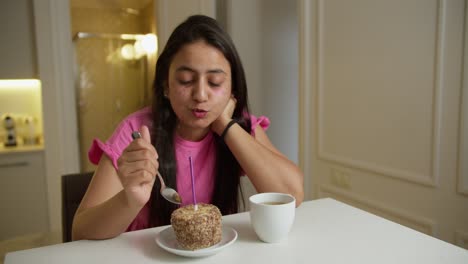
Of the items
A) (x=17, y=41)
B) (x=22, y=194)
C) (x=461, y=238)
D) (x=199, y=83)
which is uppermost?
(x=17, y=41)

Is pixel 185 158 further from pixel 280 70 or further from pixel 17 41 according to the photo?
pixel 17 41

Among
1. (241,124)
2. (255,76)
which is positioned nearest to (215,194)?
(241,124)

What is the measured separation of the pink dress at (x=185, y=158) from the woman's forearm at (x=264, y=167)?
5.4 inches

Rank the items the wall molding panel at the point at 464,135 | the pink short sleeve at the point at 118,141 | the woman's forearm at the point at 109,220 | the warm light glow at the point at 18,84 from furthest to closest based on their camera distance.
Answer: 1. the warm light glow at the point at 18,84
2. the wall molding panel at the point at 464,135
3. the pink short sleeve at the point at 118,141
4. the woman's forearm at the point at 109,220

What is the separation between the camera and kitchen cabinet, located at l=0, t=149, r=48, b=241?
9.89ft

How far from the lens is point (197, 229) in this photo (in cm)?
76

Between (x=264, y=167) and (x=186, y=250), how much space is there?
1.40 feet

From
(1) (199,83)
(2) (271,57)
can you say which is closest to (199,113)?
(1) (199,83)

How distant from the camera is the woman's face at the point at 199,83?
1038 mm

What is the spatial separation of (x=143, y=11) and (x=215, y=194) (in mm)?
4772

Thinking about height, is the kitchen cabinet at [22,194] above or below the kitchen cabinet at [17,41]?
below

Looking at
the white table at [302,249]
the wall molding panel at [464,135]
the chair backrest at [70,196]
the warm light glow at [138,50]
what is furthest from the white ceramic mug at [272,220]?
the warm light glow at [138,50]

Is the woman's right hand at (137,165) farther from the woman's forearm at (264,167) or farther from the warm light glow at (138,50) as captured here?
the warm light glow at (138,50)

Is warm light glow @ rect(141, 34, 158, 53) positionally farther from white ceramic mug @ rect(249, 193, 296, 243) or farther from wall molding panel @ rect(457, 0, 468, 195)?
white ceramic mug @ rect(249, 193, 296, 243)
